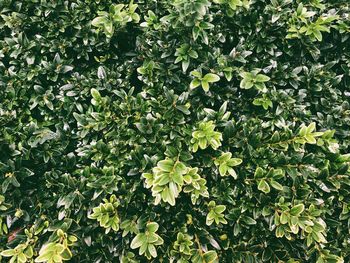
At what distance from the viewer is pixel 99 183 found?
2.66 meters

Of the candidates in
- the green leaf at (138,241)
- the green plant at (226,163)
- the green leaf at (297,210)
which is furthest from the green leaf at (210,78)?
the green leaf at (138,241)

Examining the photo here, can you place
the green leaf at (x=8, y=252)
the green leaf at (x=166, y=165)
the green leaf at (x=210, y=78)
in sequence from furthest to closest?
the green leaf at (x=210, y=78), the green leaf at (x=8, y=252), the green leaf at (x=166, y=165)

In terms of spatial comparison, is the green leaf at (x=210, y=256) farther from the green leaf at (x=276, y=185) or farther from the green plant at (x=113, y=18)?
the green plant at (x=113, y=18)

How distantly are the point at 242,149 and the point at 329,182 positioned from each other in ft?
2.12

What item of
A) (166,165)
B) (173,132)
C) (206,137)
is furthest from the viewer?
(173,132)

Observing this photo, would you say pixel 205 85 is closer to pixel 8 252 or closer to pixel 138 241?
pixel 138 241

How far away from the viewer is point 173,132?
2.79m

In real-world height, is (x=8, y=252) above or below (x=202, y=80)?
below

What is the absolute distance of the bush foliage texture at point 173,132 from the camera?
2676 millimetres

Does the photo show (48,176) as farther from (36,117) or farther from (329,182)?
(329,182)

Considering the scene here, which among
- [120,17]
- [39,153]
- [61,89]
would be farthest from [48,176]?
[120,17]

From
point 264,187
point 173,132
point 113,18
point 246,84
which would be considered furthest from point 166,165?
point 113,18

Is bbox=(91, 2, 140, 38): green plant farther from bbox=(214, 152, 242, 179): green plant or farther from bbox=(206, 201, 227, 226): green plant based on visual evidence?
bbox=(206, 201, 227, 226): green plant

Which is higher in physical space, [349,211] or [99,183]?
[99,183]
